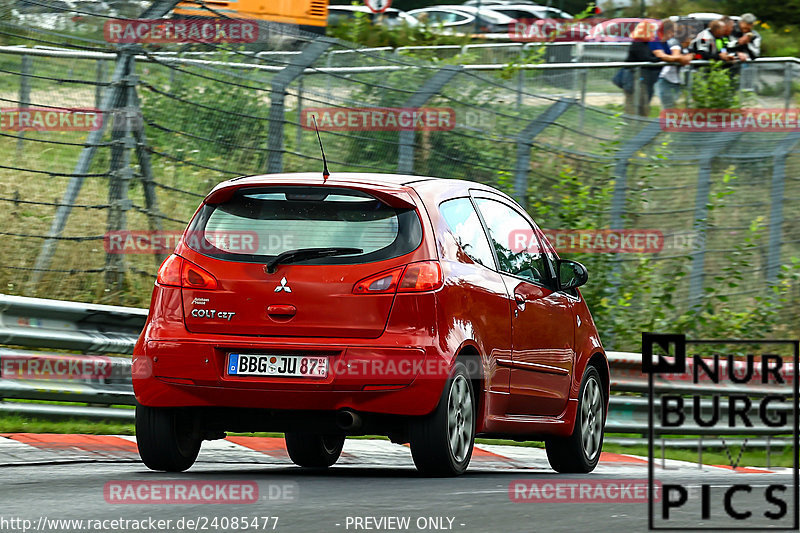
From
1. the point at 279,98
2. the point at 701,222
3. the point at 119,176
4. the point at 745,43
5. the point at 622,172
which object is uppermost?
the point at 279,98

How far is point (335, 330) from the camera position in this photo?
7.35 m

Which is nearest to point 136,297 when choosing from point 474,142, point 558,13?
point 474,142

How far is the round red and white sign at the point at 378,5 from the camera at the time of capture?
31872 millimetres

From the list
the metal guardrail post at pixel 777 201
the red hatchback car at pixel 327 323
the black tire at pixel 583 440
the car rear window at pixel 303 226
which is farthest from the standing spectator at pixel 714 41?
the car rear window at pixel 303 226

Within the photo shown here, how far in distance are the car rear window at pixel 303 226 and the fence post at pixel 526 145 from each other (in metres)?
7.06

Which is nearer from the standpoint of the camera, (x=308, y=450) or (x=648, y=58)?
(x=308, y=450)

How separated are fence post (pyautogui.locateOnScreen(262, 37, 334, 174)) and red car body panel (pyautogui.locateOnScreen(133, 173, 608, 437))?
5325mm

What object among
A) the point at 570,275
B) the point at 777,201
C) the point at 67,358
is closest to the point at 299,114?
the point at 67,358

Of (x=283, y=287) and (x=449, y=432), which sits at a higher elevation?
(x=283, y=287)

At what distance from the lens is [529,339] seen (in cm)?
855

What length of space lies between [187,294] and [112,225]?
4997mm

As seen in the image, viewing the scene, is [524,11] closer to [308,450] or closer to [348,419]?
[308,450]

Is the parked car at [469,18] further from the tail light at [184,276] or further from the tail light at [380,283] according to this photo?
the tail light at [380,283]

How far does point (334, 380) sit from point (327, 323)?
279 mm
